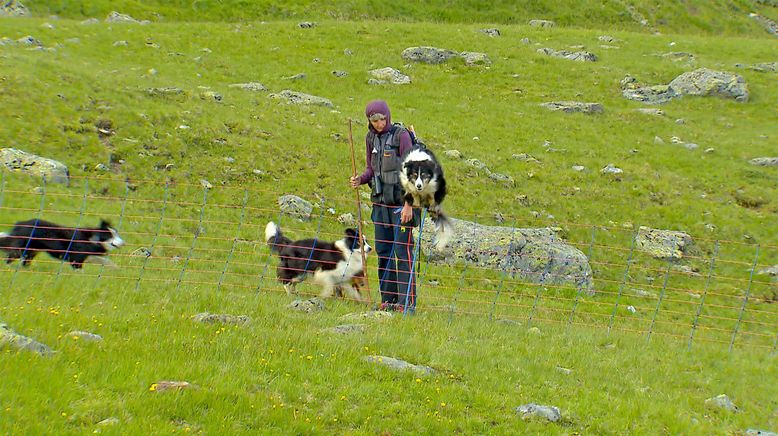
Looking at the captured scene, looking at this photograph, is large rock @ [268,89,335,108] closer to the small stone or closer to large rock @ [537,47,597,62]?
large rock @ [537,47,597,62]

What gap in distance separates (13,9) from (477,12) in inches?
1307

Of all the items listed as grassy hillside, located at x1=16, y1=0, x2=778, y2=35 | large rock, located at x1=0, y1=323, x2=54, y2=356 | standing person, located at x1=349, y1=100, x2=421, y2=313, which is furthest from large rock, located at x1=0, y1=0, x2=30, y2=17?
large rock, located at x1=0, y1=323, x2=54, y2=356

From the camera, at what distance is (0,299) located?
345 inches

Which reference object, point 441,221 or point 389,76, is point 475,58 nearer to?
point 389,76

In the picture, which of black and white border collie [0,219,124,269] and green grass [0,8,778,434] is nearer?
green grass [0,8,778,434]

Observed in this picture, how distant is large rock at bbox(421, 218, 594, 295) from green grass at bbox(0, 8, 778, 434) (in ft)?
1.13

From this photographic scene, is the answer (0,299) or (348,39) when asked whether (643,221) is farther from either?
(348,39)

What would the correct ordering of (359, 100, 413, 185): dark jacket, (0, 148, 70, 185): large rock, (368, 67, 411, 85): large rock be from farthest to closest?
1. (368, 67, 411, 85): large rock
2. (0, 148, 70, 185): large rock
3. (359, 100, 413, 185): dark jacket

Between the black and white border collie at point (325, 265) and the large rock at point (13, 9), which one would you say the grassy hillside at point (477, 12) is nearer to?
the large rock at point (13, 9)

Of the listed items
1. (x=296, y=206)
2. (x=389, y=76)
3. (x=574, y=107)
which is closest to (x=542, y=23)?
(x=574, y=107)

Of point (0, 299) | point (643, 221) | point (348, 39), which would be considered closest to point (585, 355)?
point (0, 299)

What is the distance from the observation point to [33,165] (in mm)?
16828

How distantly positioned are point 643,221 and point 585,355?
12.6 m

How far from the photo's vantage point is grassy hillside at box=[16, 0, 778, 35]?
150 ft
